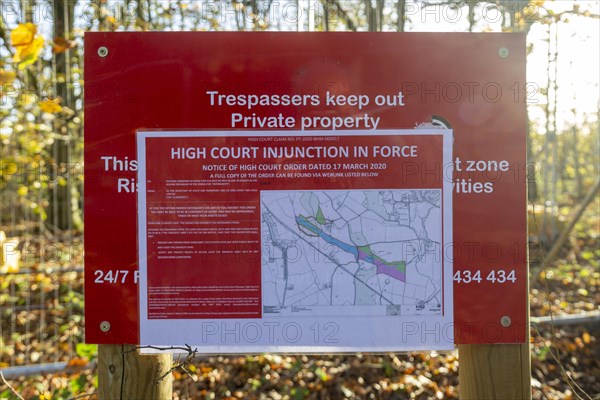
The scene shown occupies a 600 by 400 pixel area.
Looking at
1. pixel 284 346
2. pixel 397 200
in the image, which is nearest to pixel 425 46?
pixel 397 200

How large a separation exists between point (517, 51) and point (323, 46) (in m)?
0.76

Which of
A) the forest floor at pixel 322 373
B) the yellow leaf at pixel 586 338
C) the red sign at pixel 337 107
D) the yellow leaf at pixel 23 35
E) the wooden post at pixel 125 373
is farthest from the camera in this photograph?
the yellow leaf at pixel 586 338

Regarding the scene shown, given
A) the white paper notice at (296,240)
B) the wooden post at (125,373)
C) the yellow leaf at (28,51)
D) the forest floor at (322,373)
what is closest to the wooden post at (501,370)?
the white paper notice at (296,240)

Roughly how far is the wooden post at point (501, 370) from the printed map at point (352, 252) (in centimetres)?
30

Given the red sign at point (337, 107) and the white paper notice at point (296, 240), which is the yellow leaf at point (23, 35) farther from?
the white paper notice at point (296, 240)

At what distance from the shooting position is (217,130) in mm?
2018

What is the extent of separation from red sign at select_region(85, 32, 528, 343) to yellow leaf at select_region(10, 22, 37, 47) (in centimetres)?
116

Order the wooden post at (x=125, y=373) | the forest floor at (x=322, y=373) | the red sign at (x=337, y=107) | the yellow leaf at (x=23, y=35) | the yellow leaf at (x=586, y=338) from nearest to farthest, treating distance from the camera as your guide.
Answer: the red sign at (x=337, y=107), the wooden post at (x=125, y=373), the yellow leaf at (x=23, y=35), the forest floor at (x=322, y=373), the yellow leaf at (x=586, y=338)

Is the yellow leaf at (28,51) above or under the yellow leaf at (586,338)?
above

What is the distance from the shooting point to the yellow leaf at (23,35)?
2904 mm

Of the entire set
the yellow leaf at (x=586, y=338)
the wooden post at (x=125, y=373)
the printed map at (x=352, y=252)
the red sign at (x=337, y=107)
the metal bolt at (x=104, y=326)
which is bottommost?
the yellow leaf at (x=586, y=338)

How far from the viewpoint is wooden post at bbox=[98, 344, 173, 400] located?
214 cm

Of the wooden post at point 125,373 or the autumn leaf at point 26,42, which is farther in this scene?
the autumn leaf at point 26,42

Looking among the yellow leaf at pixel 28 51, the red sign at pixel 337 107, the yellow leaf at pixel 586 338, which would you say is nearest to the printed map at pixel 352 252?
the red sign at pixel 337 107
